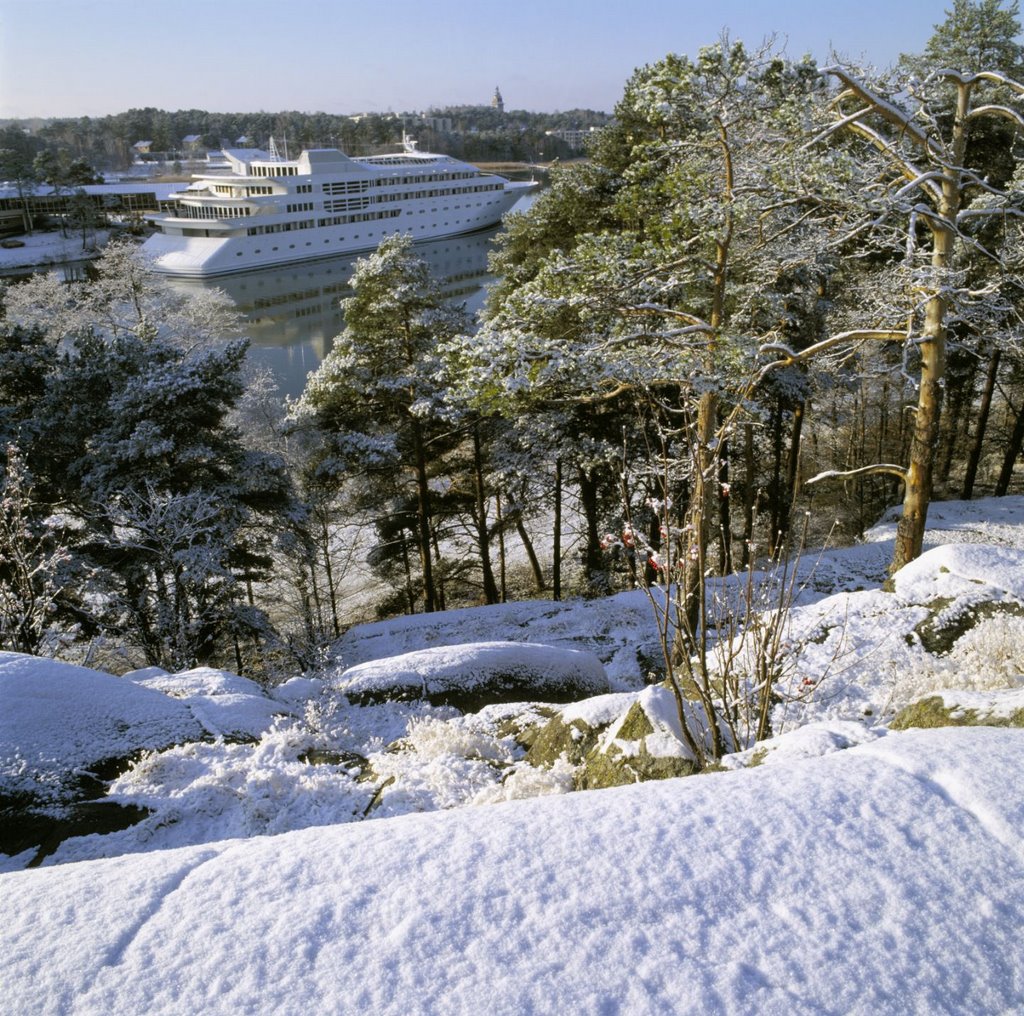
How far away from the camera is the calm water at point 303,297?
90.0 ft

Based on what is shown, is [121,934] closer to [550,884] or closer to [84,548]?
[550,884]

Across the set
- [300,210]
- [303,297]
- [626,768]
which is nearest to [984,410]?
[626,768]

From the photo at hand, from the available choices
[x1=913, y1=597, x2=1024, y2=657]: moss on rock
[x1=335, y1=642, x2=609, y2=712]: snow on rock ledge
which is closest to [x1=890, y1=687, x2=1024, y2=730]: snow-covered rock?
[x1=913, y1=597, x2=1024, y2=657]: moss on rock

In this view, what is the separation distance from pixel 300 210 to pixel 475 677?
4558cm

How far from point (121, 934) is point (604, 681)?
5.78 metres

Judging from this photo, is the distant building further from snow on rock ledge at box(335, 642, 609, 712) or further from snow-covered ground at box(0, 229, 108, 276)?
snow on rock ledge at box(335, 642, 609, 712)

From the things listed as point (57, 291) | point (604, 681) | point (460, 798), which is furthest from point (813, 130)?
point (57, 291)

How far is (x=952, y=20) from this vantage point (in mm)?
13914

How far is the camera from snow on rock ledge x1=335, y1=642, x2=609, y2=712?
21.2 ft

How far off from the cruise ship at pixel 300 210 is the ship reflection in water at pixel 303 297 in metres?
1.04

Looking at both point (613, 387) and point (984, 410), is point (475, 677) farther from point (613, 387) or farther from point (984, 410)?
point (984, 410)

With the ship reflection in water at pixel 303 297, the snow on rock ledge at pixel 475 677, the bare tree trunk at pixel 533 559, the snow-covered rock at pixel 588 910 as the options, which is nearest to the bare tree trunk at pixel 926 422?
the snow on rock ledge at pixel 475 677

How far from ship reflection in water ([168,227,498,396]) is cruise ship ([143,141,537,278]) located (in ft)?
3.41

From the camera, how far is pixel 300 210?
1804 inches
